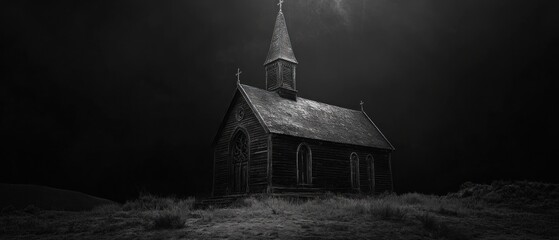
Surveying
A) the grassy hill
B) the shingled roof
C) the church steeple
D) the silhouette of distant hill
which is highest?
the church steeple

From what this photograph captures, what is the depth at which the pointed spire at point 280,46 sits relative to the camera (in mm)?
27188

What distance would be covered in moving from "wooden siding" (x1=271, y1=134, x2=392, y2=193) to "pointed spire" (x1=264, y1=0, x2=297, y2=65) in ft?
24.5

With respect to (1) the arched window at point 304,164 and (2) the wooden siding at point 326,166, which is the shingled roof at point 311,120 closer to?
(2) the wooden siding at point 326,166

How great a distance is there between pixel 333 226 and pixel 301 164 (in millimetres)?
11178

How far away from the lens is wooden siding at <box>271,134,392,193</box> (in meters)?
20.8

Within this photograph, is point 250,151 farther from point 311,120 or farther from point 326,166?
point 311,120

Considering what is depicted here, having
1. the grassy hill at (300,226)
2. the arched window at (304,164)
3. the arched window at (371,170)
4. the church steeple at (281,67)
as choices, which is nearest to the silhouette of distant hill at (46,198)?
the grassy hill at (300,226)

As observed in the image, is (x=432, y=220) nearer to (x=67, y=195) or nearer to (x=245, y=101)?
(x=245, y=101)

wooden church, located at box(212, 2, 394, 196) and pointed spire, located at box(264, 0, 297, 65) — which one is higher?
pointed spire, located at box(264, 0, 297, 65)

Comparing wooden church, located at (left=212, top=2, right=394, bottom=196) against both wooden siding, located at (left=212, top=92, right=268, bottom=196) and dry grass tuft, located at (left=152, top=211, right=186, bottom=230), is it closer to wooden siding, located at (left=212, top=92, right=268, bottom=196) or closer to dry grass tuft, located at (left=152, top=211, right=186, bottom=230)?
wooden siding, located at (left=212, top=92, right=268, bottom=196)

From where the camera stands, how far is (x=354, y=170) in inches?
1010

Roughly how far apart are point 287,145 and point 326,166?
135 inches

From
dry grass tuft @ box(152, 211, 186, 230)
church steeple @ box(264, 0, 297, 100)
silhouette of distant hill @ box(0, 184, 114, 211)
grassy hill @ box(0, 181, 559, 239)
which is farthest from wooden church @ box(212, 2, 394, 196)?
dry grass tuft @ box(152, 211, 186, 230)

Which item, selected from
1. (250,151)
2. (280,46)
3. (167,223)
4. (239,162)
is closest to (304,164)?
(250,151)
